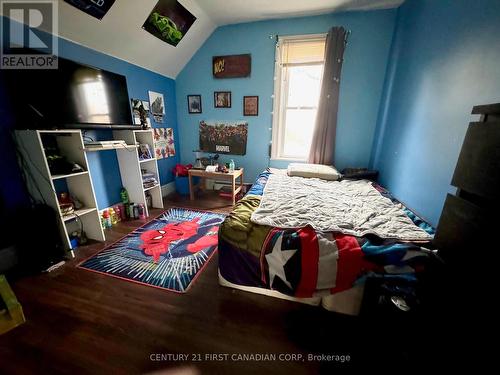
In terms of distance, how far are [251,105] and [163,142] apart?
158cm

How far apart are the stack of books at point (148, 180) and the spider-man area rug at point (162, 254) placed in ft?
1.76

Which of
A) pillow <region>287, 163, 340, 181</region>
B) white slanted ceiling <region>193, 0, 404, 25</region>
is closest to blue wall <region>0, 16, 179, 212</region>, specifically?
white slanted ceiling <region>193, 0, 404, 25</region>

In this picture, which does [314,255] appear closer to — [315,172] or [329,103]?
[315,172]

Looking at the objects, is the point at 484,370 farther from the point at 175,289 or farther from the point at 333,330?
the point at 175,289

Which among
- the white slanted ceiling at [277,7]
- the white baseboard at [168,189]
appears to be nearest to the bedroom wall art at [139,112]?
the white baseboard at [168,189]

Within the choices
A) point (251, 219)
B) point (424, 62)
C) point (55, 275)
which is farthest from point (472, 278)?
point (55, 275)

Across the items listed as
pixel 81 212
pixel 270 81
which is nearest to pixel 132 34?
pixel 270 81

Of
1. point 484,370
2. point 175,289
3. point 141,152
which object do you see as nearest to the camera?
point 484,370

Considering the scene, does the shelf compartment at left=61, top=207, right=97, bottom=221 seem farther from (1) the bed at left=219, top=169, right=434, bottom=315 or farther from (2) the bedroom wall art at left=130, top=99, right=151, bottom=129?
(1) the bed at left=219, top=169, right=434, bottom=315

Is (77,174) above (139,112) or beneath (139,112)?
beneath

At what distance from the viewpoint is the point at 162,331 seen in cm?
122

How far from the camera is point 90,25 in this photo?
1.93 meters

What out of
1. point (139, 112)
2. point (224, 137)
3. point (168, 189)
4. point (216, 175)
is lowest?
point (168, 189)

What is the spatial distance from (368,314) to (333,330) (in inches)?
12.9
